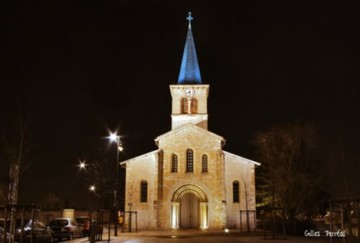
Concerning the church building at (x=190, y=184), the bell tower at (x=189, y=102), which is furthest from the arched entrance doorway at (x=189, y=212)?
the bell tower at (x=189, y=102)

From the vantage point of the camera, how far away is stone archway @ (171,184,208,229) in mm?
42562

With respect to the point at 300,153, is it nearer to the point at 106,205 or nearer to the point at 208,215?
the point at 208,215

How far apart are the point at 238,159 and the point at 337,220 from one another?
1382cm

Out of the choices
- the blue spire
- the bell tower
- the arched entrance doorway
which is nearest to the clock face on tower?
the bell tower

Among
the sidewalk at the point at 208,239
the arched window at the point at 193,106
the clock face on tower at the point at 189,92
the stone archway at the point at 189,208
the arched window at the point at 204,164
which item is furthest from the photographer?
the clock face on tower at the point at 189,92

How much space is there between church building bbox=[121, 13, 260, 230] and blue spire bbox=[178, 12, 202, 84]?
407 inches

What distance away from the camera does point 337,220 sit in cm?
3192

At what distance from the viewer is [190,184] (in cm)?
4319

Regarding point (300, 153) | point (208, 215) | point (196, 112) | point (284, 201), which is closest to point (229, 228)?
point (208, 215)

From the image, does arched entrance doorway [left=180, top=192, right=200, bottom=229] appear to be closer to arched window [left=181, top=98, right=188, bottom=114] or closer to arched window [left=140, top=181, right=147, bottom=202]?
arched window [left=140, top=181, right=147, bottom=202]

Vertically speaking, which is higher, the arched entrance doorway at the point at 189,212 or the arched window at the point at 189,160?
the arched window at the point at 189,160

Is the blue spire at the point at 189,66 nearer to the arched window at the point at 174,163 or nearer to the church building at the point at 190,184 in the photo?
the church building at the point at 190,184

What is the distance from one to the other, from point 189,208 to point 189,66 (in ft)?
62.5

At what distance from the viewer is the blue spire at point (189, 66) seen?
53.0 meters
